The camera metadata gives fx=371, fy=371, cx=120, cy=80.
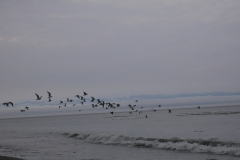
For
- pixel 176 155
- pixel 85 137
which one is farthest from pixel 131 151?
pixel 85 137

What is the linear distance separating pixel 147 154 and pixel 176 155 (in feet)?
8.41

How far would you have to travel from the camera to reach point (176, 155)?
2931 centimetres

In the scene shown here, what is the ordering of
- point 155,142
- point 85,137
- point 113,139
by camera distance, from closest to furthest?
1. point 155,142
2. point 113,139
3. point 85,137

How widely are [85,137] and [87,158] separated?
22.5 metres

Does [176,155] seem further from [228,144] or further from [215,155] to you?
[228,144]

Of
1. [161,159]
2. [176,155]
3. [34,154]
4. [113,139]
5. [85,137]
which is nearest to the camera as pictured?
[161,159]

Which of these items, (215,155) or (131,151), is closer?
(215,155)

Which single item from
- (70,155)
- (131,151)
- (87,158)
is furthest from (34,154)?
(131,151)

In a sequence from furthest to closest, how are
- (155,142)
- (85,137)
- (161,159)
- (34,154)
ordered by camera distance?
(85,137)
(155,142)
(34,154)
(161,159)

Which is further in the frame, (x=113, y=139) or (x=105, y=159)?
(x=113, y=139)

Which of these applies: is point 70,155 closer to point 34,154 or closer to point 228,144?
point 34,154

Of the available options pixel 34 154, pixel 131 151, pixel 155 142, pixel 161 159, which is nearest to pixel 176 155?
pixel 161 159

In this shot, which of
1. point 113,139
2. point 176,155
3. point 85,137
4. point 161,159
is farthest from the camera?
point 85,137

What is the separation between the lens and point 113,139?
43594mm
